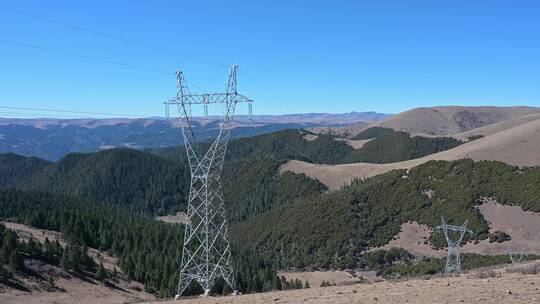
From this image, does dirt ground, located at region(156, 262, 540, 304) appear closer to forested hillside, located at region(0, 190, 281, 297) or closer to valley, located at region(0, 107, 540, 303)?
valley, located at region(0, 107, 540, 303)

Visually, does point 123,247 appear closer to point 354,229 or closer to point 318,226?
point 318,226

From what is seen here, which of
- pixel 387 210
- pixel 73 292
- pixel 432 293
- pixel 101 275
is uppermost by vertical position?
pixel 432 293

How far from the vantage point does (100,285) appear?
2485 inches

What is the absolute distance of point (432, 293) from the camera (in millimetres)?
23656

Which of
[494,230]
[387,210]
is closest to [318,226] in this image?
[387,210]

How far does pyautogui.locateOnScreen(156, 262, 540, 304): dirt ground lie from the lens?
2181 centimetres

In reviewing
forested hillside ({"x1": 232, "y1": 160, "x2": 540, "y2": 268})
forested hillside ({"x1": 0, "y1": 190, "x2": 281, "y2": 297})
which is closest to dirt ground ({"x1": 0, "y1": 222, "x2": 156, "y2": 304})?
forested hillside ({"x1": 0, "y1": 190, "x2": 281, "y2": 297})

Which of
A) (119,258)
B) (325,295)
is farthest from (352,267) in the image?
(325,295)

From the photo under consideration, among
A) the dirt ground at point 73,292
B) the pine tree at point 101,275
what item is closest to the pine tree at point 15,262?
the dirt ground at point 73,292

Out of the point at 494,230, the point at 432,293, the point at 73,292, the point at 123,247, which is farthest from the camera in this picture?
the point at 494,230

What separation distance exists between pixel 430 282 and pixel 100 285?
1876 inches

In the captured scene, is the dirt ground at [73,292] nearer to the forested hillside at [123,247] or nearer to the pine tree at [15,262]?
the pine tree at [15,262]

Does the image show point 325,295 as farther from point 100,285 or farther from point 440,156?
point 440,156

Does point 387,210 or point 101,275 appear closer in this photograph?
point 101,275
